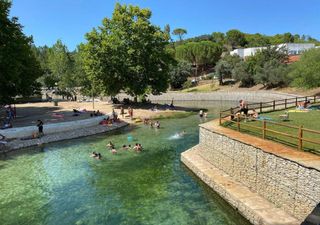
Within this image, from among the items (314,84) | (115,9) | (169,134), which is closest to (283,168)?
(169,134)

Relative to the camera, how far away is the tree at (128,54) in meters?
56.4

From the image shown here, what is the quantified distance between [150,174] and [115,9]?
42653mm

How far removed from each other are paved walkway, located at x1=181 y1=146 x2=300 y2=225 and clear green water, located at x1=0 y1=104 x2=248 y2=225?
0.45 metres

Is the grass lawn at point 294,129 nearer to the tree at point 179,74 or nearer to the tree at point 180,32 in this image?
the tree at point 179,74

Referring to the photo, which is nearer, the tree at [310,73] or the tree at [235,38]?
the tree at [310,73]

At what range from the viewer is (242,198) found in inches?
632

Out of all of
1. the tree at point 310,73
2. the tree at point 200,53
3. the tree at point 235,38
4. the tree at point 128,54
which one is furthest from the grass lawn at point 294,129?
the tree at point 235,38

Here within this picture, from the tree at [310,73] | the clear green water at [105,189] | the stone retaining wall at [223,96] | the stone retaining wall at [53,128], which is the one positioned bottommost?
the clear green water at [105,189]

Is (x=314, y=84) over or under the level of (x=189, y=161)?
over

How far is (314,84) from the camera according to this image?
45969 millimetres

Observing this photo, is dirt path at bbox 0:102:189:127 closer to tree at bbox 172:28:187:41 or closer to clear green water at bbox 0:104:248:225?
clear green water at bbox 0:104:248:225

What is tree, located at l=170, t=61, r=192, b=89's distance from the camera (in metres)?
101

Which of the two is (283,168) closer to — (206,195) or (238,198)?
(238,198)

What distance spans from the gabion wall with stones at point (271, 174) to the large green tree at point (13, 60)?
27045 mm
